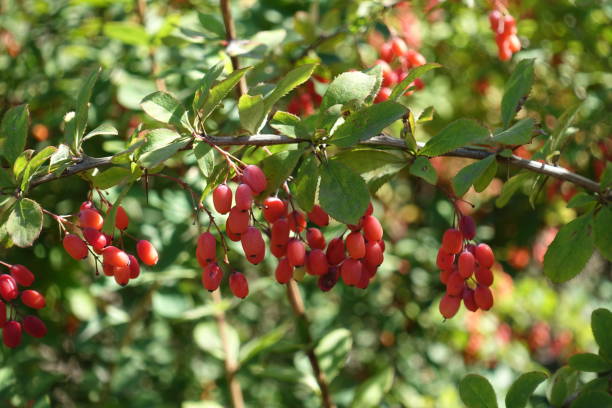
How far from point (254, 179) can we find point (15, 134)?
40cm

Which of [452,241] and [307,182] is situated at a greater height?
[307,182]

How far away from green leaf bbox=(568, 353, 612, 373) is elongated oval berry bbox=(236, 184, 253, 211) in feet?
1.99

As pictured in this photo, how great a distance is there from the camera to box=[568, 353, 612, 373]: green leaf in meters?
1.15

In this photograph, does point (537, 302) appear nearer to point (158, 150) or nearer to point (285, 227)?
point (285, 227)

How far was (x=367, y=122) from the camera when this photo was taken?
973 mm

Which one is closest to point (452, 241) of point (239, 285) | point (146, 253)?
point (239, 285)

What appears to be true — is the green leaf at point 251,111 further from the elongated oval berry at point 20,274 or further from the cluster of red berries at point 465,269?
the elongated oval berry at point 20,274

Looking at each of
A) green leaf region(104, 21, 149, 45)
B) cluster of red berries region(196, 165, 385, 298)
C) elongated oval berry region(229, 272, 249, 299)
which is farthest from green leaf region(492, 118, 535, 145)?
green leaf region(104, 21, 149, 45)

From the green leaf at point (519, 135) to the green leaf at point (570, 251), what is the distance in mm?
229

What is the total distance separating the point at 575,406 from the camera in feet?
3.50

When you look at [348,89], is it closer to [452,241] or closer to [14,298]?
[452,241]

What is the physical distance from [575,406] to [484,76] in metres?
1.86

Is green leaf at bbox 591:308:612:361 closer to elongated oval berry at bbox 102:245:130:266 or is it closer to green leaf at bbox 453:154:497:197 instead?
green leaf at bbox 453:154:497:197

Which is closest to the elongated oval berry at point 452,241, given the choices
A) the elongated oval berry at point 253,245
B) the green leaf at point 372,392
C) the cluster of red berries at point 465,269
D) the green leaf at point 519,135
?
the cluster of red berries at point 465,269
